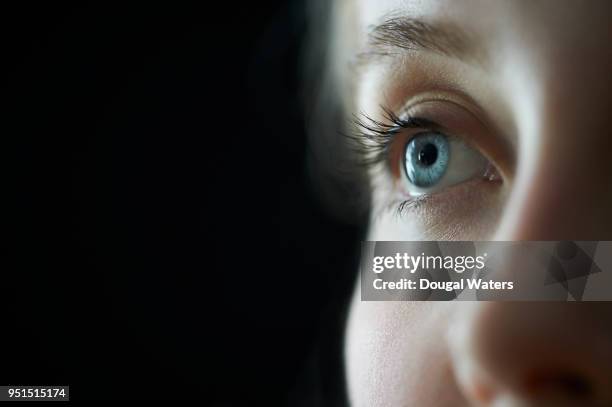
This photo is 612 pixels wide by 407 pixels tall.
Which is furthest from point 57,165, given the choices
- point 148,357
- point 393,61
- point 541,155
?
point 541,155

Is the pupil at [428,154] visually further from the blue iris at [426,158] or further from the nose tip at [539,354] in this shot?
the nose tip at [539,354]

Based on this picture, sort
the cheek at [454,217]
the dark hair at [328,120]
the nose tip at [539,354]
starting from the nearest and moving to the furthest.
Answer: the nose tip at [539,354] → the cheek at [454,217] → the dark hair at [328,120]

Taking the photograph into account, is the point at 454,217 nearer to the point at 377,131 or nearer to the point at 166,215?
the point at 377,131

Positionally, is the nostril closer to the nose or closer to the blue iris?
the nose

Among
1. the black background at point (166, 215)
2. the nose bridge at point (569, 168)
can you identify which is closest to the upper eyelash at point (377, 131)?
the nose bridge at point (569, 168)

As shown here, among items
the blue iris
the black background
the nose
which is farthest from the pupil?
the black background

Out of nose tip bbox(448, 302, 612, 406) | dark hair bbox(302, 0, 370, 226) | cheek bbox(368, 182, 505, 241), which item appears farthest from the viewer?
dark hair bbox(302, 0, 370, 226)
